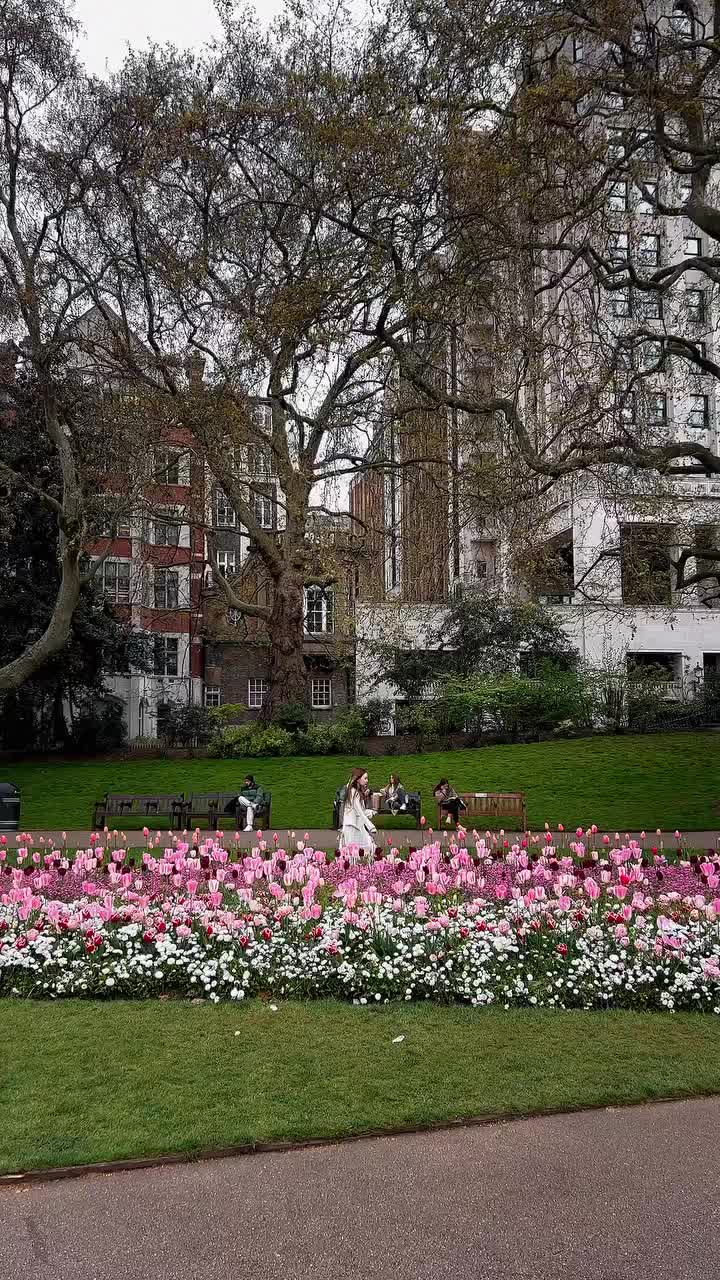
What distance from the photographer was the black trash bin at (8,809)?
16062mm

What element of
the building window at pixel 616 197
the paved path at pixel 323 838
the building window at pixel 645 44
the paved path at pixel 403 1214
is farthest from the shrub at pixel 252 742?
the paved path at pixel 403 1214

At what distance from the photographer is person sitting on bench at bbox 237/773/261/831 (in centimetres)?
1714

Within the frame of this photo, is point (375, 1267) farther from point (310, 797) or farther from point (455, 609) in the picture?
point (455, 609)

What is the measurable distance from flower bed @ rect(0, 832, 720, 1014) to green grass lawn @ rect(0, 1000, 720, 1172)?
9.1 inches

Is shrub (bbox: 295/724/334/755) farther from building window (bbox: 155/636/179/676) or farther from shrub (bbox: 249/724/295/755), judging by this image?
building window (bbox: 155/636/179/676)

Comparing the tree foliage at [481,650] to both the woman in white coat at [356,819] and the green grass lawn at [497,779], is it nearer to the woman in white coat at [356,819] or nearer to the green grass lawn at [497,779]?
the green grass lawn at [497,779]

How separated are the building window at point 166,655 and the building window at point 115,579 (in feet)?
7.56

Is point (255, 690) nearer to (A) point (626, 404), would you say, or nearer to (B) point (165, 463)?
(B) point (165, 463)

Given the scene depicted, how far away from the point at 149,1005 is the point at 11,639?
27.0 m

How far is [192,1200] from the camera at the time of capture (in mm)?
4305

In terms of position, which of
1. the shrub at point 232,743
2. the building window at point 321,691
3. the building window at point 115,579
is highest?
the building window at point 115,579

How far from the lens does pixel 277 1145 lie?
4.82 m

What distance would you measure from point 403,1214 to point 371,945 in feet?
10.9

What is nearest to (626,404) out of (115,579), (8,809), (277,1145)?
(277,1145)
